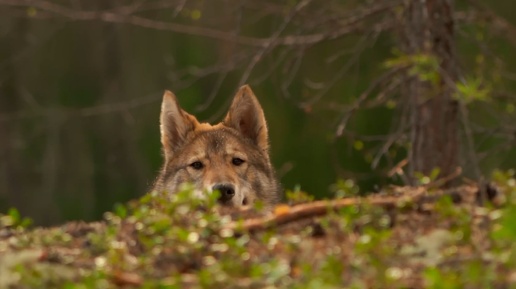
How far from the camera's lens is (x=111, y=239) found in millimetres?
5340

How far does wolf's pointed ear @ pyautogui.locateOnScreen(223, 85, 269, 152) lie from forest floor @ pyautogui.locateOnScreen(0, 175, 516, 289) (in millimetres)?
3253

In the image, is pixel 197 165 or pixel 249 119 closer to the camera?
pixel 197 165

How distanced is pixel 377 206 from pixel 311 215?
0.32 metres

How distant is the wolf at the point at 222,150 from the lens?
8.89 meters

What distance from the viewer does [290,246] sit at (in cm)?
489

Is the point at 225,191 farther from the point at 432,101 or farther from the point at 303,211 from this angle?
the point at 303,211

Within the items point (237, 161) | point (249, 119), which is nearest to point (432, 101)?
point (249, 119)

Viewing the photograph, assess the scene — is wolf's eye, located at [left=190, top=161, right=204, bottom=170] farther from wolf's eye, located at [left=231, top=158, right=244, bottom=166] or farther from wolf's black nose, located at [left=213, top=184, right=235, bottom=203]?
wolf's black nose, located at [left=213, top=184, right=235, bottom=203]

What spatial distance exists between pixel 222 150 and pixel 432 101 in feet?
6.10

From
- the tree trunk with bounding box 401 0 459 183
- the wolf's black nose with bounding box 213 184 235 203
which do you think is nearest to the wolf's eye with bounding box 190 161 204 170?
the wolf's black nose with bounding box 213 184 235 203

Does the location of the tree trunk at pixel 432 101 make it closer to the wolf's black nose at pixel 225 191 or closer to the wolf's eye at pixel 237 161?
the wolf's eye at pixel 237 161

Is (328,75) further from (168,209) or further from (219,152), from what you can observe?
(168,209)

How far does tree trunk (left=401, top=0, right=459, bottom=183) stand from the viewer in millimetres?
9266

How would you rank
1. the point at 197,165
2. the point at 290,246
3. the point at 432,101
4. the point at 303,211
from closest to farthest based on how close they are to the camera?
1. the point at 290,246
2. the point at 303,211
3. the point at 197,165
4. the point at 432,101
